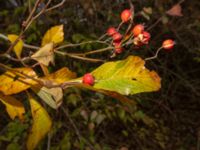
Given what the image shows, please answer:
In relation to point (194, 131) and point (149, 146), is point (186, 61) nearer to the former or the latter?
point (194, 131)

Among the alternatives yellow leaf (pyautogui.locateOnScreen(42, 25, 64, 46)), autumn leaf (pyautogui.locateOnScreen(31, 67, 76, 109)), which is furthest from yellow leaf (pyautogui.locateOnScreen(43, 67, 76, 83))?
yellow leaf (pyautogui.locateOnScreen(42, 25, 64, 46))

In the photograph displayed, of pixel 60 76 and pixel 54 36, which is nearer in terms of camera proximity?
pixel 60 76

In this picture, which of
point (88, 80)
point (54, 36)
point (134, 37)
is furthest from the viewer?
point (54, 36)

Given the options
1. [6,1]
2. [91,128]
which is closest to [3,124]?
[91,128]

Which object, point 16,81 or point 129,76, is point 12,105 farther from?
A: point 129,76

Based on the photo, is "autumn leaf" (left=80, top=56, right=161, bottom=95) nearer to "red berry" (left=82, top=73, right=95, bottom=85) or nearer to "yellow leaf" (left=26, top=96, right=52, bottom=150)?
"red berry" (left=82, top=73, right=95, bottom=85)

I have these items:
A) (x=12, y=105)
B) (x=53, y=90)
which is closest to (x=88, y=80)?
(x=53, y=90)
